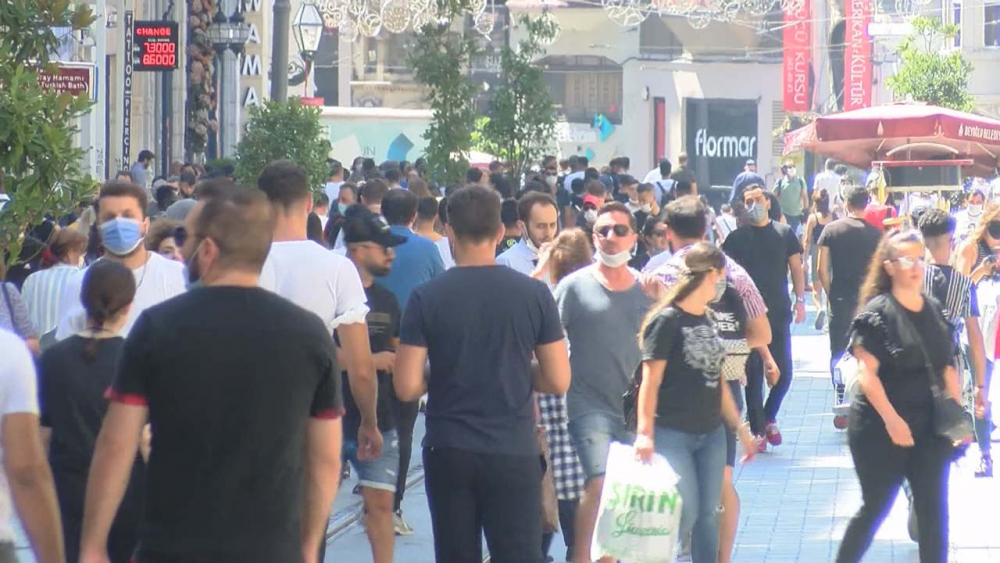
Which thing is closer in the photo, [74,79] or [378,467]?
[378,467]

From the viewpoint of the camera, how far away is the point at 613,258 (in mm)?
8352

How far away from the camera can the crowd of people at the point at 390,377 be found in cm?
466

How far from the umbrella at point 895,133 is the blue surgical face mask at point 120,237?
1507cm

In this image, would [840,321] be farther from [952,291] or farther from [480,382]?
[480,382]

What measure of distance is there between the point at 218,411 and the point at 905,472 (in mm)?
4199

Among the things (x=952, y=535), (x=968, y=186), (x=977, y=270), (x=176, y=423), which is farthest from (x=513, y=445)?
(x=968, y=186)

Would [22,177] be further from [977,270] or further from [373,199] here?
[977,270]

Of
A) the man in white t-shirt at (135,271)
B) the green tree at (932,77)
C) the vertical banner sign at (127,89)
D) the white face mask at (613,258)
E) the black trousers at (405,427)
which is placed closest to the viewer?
the man in white t-shirt at (135,271)

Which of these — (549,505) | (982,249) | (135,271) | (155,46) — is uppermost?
(155,46)

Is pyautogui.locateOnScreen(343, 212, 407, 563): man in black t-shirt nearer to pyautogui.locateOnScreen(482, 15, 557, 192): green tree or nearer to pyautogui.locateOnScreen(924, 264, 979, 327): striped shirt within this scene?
pyautogui.locateOnScreen(924, 264, 979, 327): striped shirt

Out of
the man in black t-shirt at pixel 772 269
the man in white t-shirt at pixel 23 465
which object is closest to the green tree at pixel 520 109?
the man in black t-shirt at pixel 772 269

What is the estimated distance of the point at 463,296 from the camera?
265 inches

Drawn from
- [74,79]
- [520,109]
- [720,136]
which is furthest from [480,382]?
[720,136]

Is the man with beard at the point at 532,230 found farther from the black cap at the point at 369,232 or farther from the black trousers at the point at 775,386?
the black trousers at the point at 775,386
